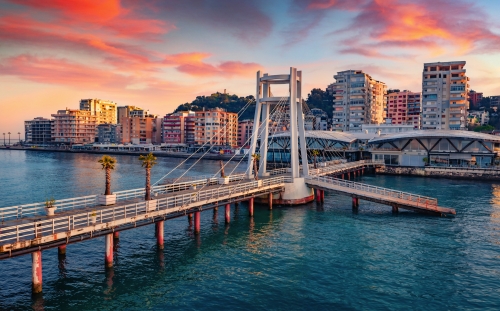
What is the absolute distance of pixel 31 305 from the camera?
23938 millimetres

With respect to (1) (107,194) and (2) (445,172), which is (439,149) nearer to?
(2) (445,172)

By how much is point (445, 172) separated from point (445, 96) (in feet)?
211

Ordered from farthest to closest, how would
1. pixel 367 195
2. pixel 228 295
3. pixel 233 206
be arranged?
pixel 233 206 < pixel 367 195 < pixel 228 295

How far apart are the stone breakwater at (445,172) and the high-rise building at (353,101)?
237 feet

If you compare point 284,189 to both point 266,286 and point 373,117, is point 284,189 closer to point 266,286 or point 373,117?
point 266,286

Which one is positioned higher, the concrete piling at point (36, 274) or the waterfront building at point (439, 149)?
the waterfront building at point (439, 149)

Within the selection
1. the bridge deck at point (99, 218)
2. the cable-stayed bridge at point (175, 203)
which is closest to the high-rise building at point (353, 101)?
the cable-stayed bridge at point (175, 203)

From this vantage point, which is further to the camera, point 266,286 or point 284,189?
point 284,189

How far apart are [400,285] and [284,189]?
94.3 ft

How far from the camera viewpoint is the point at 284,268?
Answer: 104 feet

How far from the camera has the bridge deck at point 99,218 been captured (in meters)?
24.6

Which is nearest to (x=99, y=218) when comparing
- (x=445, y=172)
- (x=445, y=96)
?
(x=445, y=172)

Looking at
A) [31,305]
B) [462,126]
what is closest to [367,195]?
[31,305]

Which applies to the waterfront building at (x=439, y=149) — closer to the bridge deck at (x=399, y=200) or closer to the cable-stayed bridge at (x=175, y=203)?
the cable-stayed bridge at (x=175, y=203)
